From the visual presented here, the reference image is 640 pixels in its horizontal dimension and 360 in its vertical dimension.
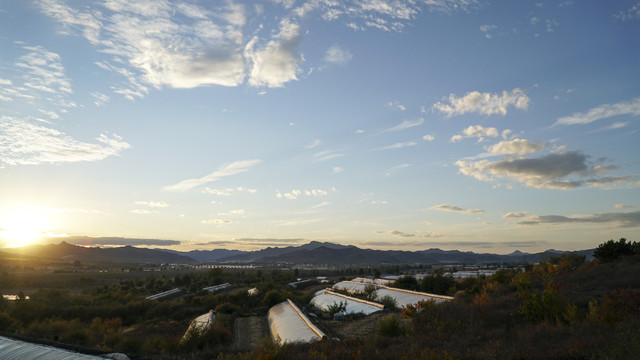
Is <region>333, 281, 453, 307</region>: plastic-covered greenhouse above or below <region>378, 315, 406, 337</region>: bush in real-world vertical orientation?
below

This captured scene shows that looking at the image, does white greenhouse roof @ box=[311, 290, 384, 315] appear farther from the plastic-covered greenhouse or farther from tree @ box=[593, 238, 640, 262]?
tree @ box=[593, 238, 640, 262]

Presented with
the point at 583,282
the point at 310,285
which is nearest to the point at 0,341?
the point at 583,282

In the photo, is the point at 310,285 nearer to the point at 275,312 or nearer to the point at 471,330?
the point at 275,312

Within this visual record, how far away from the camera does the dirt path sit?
2283cm

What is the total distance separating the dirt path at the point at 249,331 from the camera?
22827mm

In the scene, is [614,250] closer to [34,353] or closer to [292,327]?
[292,327]

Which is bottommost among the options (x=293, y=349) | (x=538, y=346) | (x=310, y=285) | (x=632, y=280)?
(x=310, y=285)

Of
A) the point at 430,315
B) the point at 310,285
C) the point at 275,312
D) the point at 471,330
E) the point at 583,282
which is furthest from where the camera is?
the point at 310,285

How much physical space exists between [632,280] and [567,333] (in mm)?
11704

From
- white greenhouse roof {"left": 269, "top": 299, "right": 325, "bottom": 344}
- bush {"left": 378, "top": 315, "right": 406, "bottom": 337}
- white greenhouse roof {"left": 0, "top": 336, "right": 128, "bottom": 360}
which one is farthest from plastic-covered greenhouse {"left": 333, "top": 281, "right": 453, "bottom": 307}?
white greenhouse roof {"left": 0, "top": 336, "right": 128, "bottom": 360}

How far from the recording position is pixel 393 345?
1318 cm

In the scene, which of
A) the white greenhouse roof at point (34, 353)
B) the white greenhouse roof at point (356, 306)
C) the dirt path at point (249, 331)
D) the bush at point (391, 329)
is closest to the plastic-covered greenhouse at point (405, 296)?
the white greenhouse roof at point (356, 306)

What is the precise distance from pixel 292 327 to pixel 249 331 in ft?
18.8

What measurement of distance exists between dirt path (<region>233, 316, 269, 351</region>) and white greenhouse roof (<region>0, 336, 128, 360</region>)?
28.3 feet
